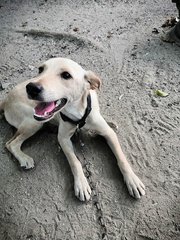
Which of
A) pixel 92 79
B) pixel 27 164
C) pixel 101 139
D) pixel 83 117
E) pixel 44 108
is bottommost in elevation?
pixel 27 164

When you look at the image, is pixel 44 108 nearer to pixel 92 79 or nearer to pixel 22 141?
pixel 92 79

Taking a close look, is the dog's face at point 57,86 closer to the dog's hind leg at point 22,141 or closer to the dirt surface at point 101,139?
the dog's hind leg at point 22,141

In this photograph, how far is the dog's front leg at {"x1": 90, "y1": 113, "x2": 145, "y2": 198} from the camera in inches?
103

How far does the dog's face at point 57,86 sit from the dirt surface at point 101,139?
0.66m

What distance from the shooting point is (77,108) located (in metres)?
2.64

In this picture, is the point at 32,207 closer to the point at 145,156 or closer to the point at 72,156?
the point at 72,156

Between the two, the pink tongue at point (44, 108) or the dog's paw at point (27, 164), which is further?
the dog's paw at point (27, 164)

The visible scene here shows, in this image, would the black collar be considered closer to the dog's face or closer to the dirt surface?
the dog's face

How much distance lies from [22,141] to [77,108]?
2.20 ft

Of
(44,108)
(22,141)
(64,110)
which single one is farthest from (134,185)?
(22,141)

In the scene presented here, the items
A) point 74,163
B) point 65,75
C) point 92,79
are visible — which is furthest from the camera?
point 74,163

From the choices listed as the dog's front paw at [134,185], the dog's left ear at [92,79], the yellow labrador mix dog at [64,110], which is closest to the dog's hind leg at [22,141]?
the yellow labrador mix dog at [64,110]

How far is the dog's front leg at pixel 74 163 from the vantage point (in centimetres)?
264

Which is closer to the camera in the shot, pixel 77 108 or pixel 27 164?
pixel 77 108
